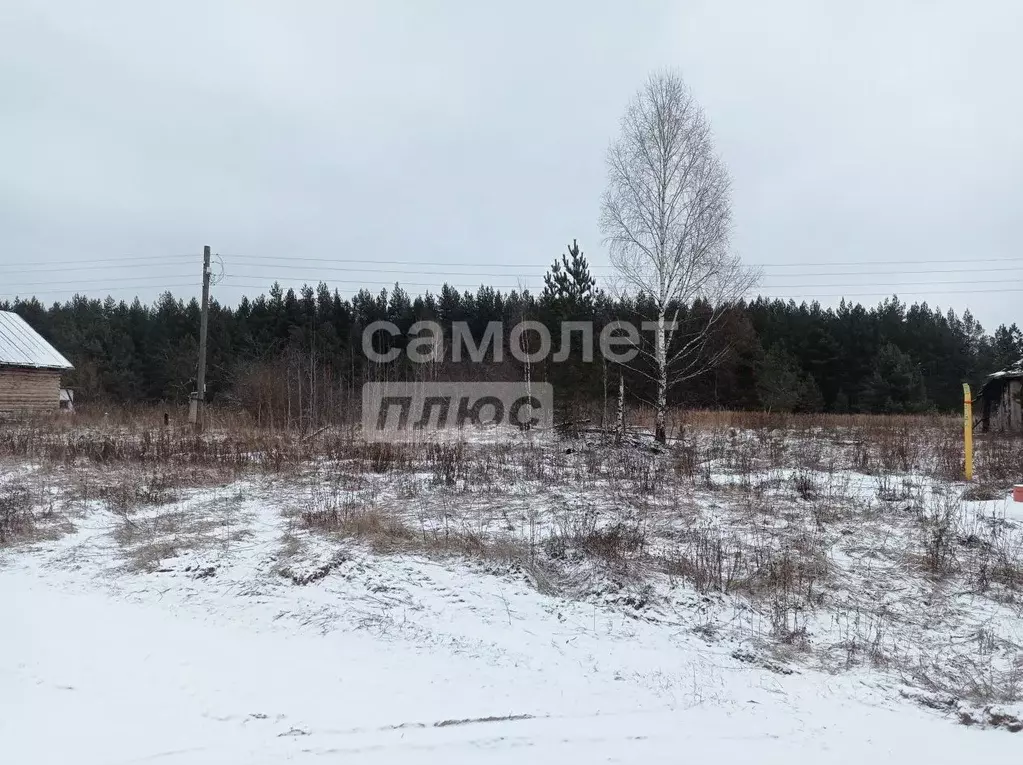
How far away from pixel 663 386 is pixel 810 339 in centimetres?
3200

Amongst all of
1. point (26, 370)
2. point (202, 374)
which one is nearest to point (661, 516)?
point (202, 374)

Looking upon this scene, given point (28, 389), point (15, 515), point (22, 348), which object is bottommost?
point (15, 515)

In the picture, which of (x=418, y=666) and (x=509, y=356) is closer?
(x=418, y=666)

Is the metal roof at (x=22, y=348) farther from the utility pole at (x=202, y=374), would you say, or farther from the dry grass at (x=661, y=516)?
the dry grass at (x=661, y=516)

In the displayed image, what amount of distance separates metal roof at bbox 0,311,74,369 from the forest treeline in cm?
732

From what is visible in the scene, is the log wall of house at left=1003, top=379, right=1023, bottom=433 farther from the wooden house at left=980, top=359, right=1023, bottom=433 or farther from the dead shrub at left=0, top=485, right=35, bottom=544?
the dead shrub at left=0, top=485, right=35, bottom=544

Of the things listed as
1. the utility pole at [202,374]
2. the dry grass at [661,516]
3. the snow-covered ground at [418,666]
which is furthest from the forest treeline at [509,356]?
the snow-covered ground at [418,666]

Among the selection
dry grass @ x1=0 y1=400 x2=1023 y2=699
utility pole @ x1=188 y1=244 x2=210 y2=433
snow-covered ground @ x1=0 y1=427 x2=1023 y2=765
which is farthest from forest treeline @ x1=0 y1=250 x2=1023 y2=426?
snow-covered ground @ x1=0 y1=427 x2=1023 y2=765

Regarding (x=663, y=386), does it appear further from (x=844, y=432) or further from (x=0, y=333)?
(x=0, y=333)

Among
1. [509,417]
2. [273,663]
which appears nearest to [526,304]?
[509,417]

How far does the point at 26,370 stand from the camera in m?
24.9

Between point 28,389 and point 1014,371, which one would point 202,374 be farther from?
point 1014,371

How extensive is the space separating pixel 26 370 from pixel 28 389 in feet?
2.68

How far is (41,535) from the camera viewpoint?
6.58 meters
